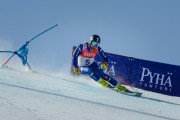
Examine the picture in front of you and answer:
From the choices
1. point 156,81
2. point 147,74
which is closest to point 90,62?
point 147,74

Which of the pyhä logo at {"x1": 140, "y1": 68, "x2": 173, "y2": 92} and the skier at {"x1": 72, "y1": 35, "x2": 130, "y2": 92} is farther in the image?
the pyhä logo at {"x1": 140, "y1": 68, "x2": 173, "y2": 92}

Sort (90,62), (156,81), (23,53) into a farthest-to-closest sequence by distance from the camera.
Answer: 1. (156,81)
2. (23,53)
3. (90,62)

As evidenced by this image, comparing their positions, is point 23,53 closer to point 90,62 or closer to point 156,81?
point 90,62

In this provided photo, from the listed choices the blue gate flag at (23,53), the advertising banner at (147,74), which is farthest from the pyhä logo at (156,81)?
the blue gate flag at (23,53)

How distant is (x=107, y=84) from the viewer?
9.54 meters

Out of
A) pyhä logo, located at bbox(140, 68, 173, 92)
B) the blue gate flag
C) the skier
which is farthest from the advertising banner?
the blue gate flag

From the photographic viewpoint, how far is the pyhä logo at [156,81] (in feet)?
41.4

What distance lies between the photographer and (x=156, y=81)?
1269 cm

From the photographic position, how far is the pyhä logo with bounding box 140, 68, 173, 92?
1262 cm

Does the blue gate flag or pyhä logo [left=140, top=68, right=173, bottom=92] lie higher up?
the blue gate flag

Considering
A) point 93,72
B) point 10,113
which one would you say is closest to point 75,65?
point 93,72

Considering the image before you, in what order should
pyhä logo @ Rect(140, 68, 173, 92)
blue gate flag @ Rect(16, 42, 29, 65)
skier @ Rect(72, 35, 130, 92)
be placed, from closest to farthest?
1. skier @ Rect(72, 35, 130, 92)
2. blue gate flag @ Rect(16, 42, 29, 65)
3. pyhä logo @ Rect(140, 68, 173, 92)

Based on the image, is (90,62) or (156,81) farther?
(156,81)

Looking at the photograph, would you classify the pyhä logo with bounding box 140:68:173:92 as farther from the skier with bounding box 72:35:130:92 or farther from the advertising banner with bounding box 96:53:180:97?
the skier with bounding box 72:35:130:92
